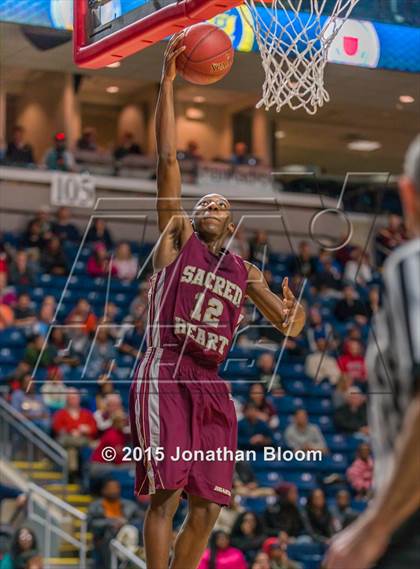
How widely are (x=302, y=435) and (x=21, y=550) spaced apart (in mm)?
3862

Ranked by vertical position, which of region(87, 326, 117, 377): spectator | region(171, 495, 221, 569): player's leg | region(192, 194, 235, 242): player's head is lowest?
region(87, 326, 117, 377): spectator

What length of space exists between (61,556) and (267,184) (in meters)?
8.73

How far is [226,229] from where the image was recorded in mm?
6086

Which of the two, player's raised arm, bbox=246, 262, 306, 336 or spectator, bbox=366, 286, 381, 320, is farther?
spectator, bbox=366, 286, 381, 320

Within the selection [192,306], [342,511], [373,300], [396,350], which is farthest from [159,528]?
[373,300]

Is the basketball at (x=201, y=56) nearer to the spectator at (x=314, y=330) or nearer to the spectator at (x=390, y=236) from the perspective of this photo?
the spectator at (x=314, y=330)

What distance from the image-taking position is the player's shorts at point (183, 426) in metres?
5.71

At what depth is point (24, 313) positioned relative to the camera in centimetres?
1414

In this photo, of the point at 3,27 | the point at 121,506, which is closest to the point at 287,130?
the point at 121,506

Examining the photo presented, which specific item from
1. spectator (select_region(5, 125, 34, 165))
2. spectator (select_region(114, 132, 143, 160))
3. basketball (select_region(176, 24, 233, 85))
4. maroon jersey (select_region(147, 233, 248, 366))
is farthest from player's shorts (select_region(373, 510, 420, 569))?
spectator (select_region(114, 132, 143, 160))

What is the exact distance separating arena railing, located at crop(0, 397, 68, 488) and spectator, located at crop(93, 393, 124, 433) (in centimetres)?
44

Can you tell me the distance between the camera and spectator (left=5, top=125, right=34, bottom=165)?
17.6 meters

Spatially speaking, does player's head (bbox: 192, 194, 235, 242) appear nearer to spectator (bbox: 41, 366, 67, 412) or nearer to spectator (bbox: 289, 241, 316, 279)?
spectator (bbox: 41, 366, 67, 412)

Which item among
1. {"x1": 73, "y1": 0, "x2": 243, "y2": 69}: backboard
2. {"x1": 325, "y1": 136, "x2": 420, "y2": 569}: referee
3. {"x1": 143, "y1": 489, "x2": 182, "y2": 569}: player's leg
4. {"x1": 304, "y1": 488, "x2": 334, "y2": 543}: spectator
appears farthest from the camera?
{"x1": 304, "y1": 488, "x2": 334, "y2": 543}: spectator
